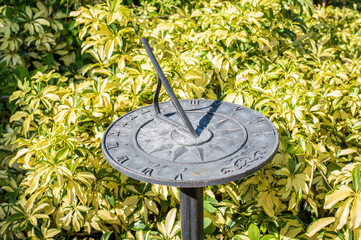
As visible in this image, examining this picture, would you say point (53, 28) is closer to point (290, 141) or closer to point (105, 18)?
point (105, 18)

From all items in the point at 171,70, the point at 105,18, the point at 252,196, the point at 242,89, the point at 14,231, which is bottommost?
the point at 14,231

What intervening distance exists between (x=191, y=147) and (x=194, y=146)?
0.02 m

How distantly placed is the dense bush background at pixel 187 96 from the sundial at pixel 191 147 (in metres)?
0.33

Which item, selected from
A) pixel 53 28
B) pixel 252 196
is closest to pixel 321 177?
pixel 252 196

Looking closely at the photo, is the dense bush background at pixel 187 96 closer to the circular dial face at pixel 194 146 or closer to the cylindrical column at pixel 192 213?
the cylindrical column at pixel 192 213

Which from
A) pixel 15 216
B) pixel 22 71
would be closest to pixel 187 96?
pixel 15 216

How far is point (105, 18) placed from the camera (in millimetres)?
2455

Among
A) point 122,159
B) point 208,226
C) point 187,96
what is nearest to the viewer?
point 122,159

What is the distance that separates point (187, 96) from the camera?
7.39 feet

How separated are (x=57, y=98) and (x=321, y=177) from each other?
71.4 inches

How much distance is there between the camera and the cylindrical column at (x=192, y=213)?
1.61 m

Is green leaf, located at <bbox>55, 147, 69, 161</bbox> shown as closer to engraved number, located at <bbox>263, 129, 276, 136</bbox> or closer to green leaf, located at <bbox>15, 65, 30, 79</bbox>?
engraved number, located at <bbox>263, 129, 276, 136</bbox>

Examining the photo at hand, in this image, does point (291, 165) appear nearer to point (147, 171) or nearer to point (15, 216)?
point (147, 171)

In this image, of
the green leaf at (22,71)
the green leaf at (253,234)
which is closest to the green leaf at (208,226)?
the green leaf at (253,234)
